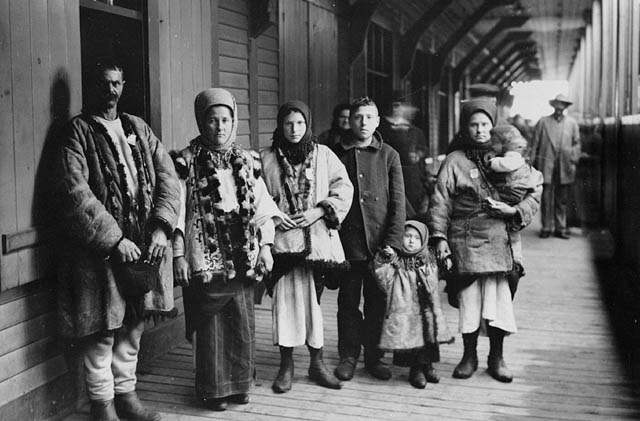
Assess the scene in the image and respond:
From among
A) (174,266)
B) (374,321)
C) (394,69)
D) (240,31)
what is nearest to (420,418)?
(374,321)

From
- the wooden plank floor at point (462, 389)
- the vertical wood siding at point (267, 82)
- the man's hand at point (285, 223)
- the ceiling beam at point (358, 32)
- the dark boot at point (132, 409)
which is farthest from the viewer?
the ceiling beam at point (358, 32)

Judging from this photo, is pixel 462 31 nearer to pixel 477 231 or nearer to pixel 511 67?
pixel 477 231

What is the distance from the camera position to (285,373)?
4281mm

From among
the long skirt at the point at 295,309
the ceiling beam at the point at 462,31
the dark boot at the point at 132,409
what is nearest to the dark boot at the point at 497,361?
the long skirt at the point at 295,309

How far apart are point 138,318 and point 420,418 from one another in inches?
56.0

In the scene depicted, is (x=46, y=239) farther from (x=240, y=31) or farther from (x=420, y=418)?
(x=240, y=31)

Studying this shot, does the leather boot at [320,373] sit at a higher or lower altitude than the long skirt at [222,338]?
lower

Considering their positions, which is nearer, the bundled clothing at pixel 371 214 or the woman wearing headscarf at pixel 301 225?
the woman wearing headscarf at pixel 301 225

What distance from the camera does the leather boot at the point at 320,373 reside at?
14.0 feet

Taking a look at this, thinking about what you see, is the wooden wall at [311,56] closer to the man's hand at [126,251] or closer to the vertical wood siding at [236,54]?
the vertical wood siding at [236,54]

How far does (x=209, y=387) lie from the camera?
12.9 feet

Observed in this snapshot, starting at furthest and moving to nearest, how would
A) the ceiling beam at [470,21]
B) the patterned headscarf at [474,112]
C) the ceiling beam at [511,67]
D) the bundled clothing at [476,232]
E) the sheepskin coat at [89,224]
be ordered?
the ceiling beam at [511,67]
the ceiling beam at [470,21]
the bundled clothing at [476,232]
the patterned headscarf at [474,112]
the sheepskin coat at [89,224]

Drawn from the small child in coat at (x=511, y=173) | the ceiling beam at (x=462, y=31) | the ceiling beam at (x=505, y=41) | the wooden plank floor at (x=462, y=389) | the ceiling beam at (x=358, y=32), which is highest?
the ceiling beam at (x=505, y=41)

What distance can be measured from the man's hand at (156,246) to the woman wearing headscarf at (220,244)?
0.49ft
